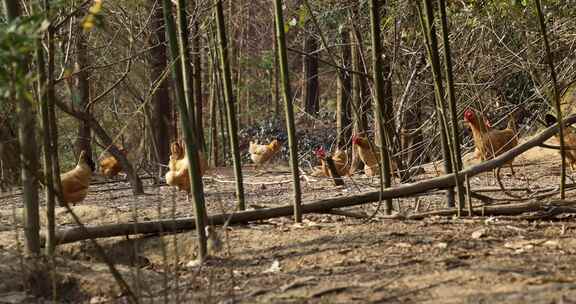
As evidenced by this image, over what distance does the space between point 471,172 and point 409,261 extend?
145 cm

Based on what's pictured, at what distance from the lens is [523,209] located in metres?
5.49

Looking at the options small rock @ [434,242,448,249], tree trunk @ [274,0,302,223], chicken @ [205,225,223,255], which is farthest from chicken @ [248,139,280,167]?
small rock @ [434,242,448,249]

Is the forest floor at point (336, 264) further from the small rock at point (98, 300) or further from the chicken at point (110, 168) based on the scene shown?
the chicken at point (110, 168)

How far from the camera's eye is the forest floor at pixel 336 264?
11.9 feet

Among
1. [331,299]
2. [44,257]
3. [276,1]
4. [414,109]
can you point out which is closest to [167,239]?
[44,257]

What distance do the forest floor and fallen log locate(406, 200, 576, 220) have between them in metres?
0.07

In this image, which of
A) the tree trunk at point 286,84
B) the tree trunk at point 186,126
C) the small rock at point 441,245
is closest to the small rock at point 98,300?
the tree trunk at point 186,126

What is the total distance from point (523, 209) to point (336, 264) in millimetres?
1652

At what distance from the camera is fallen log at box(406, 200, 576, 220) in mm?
5367

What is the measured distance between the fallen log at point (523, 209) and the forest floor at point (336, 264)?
74mm

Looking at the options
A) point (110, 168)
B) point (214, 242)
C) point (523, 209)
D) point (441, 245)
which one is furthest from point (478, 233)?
point (110, 168)

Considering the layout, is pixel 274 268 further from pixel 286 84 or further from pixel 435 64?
pixel 435 64

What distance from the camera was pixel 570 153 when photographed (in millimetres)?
8227

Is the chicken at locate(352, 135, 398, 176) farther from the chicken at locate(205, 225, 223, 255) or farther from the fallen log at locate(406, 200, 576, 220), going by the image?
the chicken at locate(205, 225, 223, 255)
